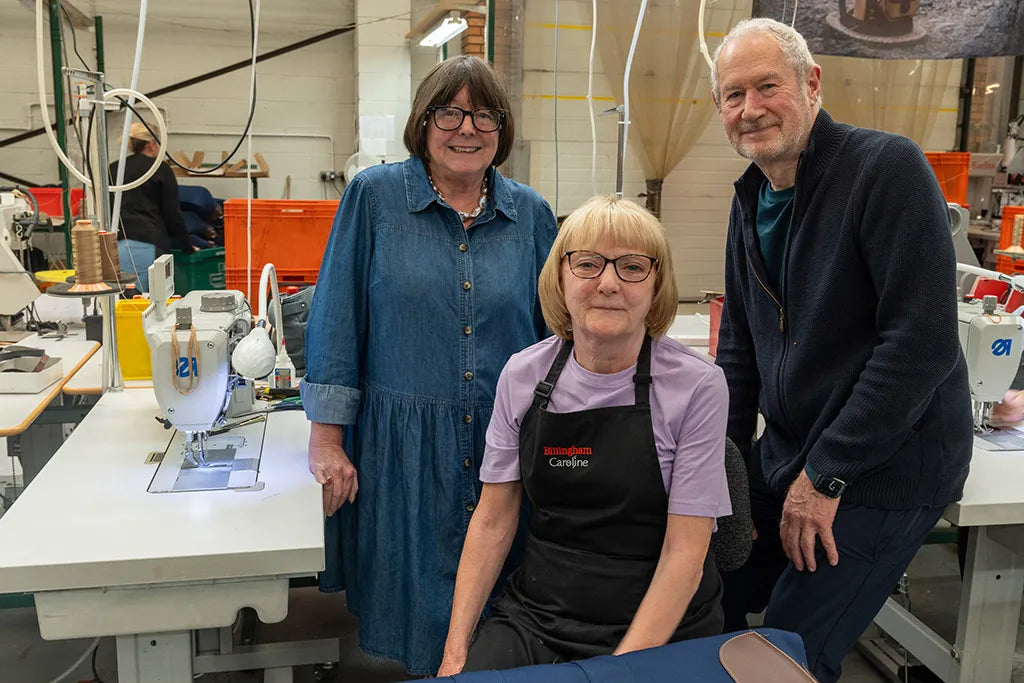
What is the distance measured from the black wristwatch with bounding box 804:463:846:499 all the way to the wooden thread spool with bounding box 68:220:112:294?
5.05ft

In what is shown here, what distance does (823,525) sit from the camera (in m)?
1.57

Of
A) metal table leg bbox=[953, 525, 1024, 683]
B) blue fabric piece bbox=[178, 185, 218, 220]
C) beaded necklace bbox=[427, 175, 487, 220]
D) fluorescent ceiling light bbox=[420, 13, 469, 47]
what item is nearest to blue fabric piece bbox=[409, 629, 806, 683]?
beaded necklace bbox=[427, 175, 487, 220]

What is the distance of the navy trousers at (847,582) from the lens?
Result: 158 cm

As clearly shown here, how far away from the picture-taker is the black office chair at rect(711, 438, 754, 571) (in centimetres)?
150

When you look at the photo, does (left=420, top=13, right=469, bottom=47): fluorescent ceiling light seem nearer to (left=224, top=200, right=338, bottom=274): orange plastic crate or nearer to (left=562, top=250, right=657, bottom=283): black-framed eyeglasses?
(left=224, top=200, right=338, bottom=274): orange plastic crate

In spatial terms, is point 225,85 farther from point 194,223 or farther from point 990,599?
point 990,599

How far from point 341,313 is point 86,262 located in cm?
70

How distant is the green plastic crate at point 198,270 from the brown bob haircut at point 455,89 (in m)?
4.19

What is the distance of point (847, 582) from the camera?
1.62m

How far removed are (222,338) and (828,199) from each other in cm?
115

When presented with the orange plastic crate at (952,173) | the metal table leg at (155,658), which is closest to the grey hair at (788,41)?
the metal table leg at (155,658)

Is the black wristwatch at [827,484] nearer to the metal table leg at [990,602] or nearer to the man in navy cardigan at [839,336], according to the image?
the man in navy cardigan at [839,336]

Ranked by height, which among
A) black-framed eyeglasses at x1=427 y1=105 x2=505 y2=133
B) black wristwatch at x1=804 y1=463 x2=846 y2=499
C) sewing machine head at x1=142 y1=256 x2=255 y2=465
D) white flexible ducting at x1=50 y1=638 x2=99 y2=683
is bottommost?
white flexible ducting at x1=50 y1=638 x2=99 y2=683

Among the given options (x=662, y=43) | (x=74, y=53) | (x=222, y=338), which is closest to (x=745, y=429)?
(x=222, y=338)
